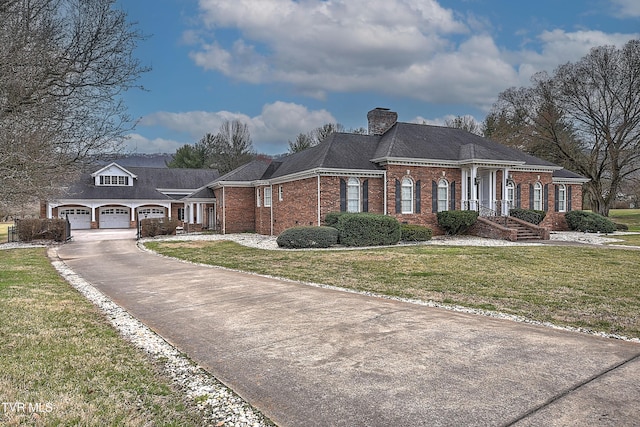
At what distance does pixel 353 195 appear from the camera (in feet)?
73.5

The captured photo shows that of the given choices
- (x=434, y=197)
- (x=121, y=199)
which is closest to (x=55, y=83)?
(x=434, y=197)

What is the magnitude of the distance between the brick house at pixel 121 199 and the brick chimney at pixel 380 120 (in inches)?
646

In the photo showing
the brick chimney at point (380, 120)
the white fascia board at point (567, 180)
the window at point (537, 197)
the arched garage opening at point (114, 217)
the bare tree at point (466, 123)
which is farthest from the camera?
the bare tree at point (466, 123)

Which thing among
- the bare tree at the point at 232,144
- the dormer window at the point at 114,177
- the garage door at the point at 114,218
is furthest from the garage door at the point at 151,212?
the bare tree at the point at 232,144

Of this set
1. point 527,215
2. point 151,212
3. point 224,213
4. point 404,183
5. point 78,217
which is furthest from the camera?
point 151,212

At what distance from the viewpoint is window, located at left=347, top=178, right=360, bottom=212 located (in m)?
22.3

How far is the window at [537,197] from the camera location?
26812 millimetres

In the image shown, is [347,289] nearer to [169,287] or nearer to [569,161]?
[169,287]

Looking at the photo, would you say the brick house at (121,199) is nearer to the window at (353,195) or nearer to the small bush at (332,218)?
the window at (353,195)

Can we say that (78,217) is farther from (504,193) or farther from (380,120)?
(504,193)

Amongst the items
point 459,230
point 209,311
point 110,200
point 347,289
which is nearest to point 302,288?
point 347,289

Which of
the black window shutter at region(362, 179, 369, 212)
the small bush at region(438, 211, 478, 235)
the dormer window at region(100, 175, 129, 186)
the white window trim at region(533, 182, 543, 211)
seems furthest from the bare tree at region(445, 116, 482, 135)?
the dormer window at region(100, 175, 129, 186)

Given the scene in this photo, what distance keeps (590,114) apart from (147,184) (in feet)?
138

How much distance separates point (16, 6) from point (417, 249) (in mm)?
14190
